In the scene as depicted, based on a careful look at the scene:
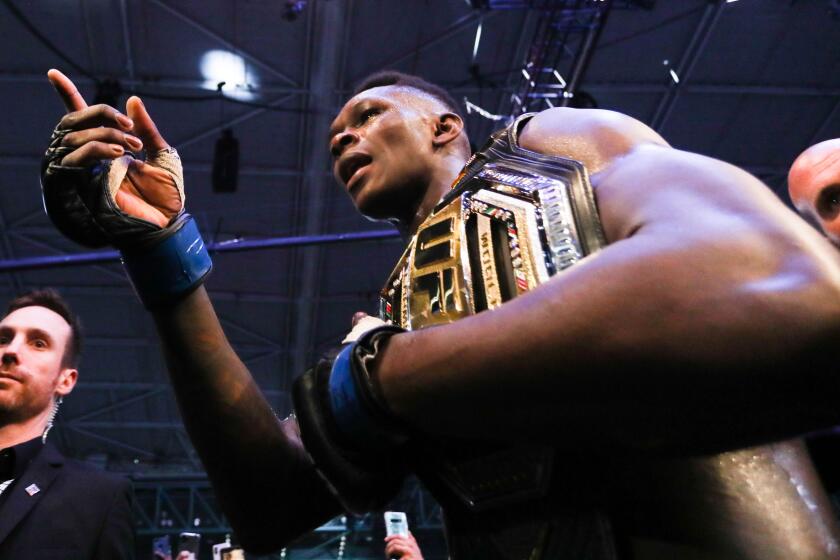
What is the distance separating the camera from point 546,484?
104 cm

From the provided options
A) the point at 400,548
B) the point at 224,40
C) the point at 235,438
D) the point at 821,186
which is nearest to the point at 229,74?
the point at 224,40

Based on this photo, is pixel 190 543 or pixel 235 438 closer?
pixel 235 438

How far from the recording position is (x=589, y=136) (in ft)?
3.97

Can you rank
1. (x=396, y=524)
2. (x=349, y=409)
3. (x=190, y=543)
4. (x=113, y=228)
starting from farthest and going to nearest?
(x=396, y=524), (x=190, y=543), (x=113, y=228), (x=349, y=409)

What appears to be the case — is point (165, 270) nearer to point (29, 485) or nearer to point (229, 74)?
point (29, 485)

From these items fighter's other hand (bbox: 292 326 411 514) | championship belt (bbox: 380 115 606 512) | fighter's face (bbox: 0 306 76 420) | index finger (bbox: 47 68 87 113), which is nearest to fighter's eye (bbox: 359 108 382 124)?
championship belt (bbox: 380 115 606 512)

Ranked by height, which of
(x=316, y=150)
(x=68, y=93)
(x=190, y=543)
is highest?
(x=316, y=150)

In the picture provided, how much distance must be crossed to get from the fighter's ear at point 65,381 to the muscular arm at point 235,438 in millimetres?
2783

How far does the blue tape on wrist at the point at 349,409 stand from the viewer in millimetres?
892

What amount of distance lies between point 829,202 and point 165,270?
6.19 feet

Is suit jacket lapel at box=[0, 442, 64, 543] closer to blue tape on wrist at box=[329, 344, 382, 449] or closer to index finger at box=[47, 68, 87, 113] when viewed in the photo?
index finger at box=[47, 68, 87, 113]

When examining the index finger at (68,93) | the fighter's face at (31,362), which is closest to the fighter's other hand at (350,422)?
the index finger at (68,93)

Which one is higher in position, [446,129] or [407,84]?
[407,84]

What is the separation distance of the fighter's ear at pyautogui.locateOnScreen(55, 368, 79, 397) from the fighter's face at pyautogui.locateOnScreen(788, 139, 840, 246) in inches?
134
